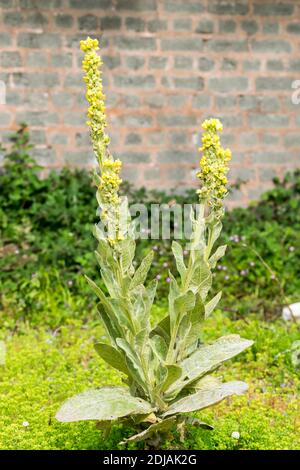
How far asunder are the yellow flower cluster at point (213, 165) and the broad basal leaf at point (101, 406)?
0.88 meters

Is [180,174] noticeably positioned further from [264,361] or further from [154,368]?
[154,368]

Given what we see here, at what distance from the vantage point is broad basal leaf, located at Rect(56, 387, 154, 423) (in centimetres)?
327

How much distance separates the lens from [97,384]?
4559mm

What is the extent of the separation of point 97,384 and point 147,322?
4.09 ft

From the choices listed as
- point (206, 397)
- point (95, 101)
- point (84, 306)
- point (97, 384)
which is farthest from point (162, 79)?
point (206, 397)

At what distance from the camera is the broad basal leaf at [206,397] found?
3.29 m

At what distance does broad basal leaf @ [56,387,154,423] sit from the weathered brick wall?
4.11 metres

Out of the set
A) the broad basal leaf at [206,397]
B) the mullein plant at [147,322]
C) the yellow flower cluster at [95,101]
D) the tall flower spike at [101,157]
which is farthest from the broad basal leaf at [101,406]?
the yellow flower cluster at [95,101]

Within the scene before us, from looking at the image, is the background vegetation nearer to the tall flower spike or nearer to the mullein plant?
the mullein plant

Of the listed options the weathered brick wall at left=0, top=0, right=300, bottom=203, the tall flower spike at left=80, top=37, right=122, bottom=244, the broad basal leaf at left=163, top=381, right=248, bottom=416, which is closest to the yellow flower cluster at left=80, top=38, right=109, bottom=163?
the tall flower spike at left=80, top=37, right=122, bottom=244

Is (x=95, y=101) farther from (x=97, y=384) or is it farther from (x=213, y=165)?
(x=97, y=384)
